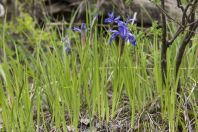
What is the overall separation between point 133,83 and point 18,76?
635 millimetres

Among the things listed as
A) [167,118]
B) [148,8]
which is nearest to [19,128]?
[167,118]

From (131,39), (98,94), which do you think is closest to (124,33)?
(131,39)

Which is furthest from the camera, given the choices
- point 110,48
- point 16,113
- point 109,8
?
point 109,8

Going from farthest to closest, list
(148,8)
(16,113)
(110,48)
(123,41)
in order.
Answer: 1. (148,8)
2. (110,48)
3. (123,41)
4. (16,113)

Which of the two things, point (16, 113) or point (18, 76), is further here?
point (18, 76)

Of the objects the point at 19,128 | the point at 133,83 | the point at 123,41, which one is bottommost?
the point at 19,128

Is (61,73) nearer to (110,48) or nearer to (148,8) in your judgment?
(110,48)

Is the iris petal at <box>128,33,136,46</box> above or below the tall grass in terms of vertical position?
above

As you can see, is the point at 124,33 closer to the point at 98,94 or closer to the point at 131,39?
the point at 131,39

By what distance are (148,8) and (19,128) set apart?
210 cm

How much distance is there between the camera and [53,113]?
7.04 ft

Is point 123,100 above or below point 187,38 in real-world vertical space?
below

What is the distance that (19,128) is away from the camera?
218 centimetres

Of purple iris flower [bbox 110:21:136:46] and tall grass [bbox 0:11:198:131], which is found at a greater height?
purple iris flower [bbox 110:21:136:46]
